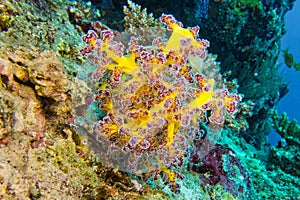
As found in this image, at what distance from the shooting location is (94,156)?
1520mm

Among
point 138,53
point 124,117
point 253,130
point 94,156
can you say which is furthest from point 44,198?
Answer: point 253,130

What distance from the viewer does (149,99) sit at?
153 centimetres

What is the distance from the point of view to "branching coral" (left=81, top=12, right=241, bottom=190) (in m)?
1.48

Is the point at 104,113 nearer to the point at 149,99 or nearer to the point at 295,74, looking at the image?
the point at 149,99

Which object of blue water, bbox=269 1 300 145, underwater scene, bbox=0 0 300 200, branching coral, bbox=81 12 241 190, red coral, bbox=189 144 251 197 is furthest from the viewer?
blue water, bbox=269 1 300 145

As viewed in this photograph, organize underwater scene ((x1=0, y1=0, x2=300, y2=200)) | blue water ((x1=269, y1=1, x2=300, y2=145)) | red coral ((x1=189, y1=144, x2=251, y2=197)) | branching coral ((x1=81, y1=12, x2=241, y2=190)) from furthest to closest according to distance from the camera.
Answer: blue water ((x1=269, y1=1, x2=300, y2=145)) → red coral ((x1=189, y1=144, x2=251, y2=197)) → branching coral ((x1=81, y1=12, x2=241, y2=190)) → underwater scene ((x1=0, y1=0, x2=300, y2=200))

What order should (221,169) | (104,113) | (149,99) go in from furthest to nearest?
(221,169) < (104,113) < (149,99)

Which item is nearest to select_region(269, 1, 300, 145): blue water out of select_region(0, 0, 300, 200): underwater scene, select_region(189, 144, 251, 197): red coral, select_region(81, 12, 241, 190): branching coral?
select_region(189, 144, 251, 197): red coral

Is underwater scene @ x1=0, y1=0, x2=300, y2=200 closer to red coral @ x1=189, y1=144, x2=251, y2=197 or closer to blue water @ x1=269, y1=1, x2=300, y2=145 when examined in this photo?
red coral @ x1=189, y1=144, x2=251, y2=197

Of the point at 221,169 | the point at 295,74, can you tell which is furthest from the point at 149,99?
the point at 295,74

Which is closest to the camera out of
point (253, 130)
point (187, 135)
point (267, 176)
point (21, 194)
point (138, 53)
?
point (21, 194)

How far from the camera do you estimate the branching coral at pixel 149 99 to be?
1476mm

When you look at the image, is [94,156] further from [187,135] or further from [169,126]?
[187,135]

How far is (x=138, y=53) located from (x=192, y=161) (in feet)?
4.20
